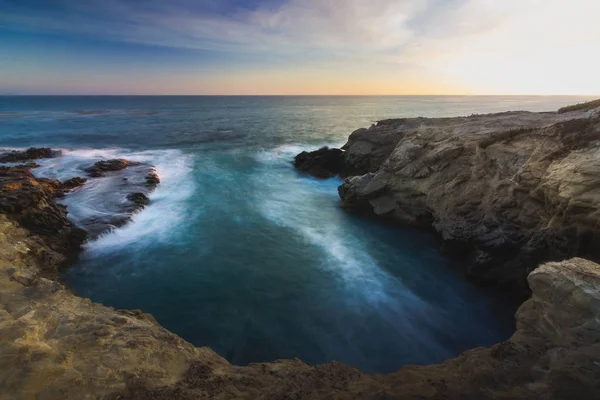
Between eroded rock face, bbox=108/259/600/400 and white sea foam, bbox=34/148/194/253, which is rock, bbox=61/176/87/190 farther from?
eroded rock face, bbox=108/259/600/400

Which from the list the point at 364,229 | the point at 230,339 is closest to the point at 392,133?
the point at 364,229

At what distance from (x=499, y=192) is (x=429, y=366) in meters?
8.13

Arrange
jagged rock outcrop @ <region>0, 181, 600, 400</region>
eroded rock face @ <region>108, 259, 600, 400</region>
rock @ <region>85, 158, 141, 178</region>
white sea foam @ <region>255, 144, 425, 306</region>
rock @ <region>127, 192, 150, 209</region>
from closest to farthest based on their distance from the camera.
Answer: jagged rock outcrop @ <region>0, 181, 600, 400</region>, eroded rock face @ <region>108, 259, 600, 400</region>, white sea foam @ <region>255, 144, 425, 306</region>, rock @ <region>127, 192, 150, 209</region>, rock @ <region>85, 158, 141, 178</region>

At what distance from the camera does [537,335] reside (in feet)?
19.0

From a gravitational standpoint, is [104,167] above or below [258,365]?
above

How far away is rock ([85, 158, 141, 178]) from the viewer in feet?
71.5

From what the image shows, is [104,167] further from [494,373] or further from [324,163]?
[494,373]

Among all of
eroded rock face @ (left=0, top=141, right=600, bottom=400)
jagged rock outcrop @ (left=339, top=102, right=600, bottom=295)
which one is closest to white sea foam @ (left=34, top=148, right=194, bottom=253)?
eroded rock face @ (left=0, top=141, right=600, bottom=400)

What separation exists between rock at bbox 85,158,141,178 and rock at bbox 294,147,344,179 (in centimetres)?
1426

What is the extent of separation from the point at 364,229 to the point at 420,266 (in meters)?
3.80

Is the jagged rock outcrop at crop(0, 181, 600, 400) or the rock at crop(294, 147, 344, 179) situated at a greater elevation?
the rock at crop(294, 147, 344, 179)

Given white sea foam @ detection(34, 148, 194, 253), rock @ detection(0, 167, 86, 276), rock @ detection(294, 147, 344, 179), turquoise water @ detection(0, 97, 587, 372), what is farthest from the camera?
rock @ detection(294, 147, 344, 179)

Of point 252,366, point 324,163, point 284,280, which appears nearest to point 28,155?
point 324,163

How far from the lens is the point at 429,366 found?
6105 millimetres
